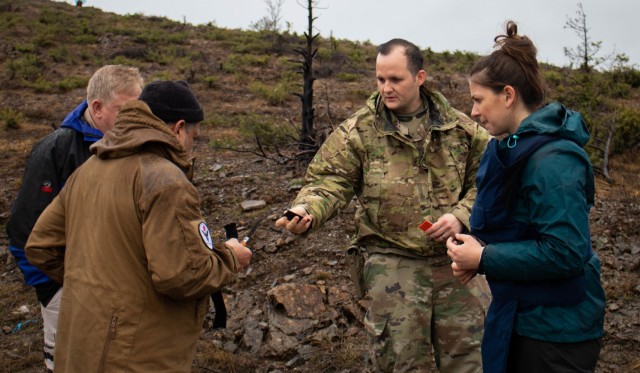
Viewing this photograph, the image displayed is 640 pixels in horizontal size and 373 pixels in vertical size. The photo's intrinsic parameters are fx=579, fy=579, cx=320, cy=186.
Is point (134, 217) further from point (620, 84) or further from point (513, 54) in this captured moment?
point (620, 84)

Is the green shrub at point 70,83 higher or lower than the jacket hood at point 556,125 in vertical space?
lower

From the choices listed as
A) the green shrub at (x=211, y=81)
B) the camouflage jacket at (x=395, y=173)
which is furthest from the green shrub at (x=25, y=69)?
A: the camouflage jacket at (x=395, y=173)

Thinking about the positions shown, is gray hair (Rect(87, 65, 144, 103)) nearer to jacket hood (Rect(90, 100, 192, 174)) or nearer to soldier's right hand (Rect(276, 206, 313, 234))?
jacket hood (Rect(90, 100, 192, 174))

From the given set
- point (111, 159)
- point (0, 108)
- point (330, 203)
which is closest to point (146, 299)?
point (111, 159)

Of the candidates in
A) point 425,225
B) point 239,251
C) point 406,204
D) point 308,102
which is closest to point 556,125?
point 425,225

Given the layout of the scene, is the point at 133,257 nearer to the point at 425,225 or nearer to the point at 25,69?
the point at 425,225

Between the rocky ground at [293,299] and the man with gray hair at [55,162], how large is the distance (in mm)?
1748

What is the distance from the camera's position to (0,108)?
13.6 meters

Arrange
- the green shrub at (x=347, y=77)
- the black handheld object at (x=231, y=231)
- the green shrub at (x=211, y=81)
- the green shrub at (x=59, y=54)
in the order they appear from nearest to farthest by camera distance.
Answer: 1. the black handheld object at (x=231, y=231)
2. the green shrub at (x=211, y=81)
3. the green shrub at (x=347, y=77)
4. the green shrub at (x=59, y=54)

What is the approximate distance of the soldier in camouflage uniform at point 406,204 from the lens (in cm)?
302

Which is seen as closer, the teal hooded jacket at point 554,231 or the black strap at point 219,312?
the teal hooded jacket at point 554,231

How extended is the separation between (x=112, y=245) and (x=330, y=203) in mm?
1231

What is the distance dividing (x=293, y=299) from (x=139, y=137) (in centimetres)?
313

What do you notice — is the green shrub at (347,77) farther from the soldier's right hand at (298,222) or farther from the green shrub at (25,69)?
the soldier's right hand at (298,222)
